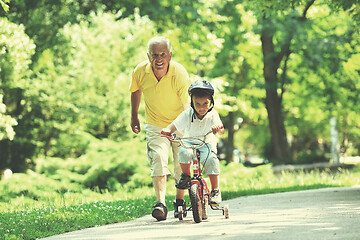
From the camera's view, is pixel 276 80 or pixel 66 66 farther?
pixel 276 80

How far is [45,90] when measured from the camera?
59.3 ft

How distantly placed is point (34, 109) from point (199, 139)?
13.3 m

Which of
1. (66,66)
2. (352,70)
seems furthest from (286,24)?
(66,66)

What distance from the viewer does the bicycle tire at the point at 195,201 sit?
6.18m

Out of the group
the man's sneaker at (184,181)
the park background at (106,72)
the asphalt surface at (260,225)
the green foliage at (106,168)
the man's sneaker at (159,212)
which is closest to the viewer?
the asphalt surface at (260,225)

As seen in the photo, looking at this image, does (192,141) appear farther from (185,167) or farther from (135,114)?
(135,114)

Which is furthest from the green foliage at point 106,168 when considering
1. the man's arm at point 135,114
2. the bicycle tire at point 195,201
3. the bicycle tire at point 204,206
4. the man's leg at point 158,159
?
the bicycle tire at point 195,201

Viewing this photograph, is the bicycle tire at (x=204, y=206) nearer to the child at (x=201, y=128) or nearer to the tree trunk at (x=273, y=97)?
the child at (x=201, y=128)

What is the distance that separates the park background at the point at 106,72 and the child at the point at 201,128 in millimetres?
4320

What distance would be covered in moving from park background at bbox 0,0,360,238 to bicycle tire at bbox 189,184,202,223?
4.50m

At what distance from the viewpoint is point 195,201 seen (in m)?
6.18

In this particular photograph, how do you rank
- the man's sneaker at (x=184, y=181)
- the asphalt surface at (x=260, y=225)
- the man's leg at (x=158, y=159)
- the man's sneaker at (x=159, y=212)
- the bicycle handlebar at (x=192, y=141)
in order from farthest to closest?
the man's leg at (x=158, y=159)
the man's sneaker at (x=159, y=212)
the man's sneaker at (x=184, y=181)
the bicycle handlebar at (x=192, y=141)
the asphalt surface at (x=260, y=225)

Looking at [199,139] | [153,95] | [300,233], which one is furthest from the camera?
[153,95]

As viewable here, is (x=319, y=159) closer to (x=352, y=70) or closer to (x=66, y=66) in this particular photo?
(x=352, y=70)
